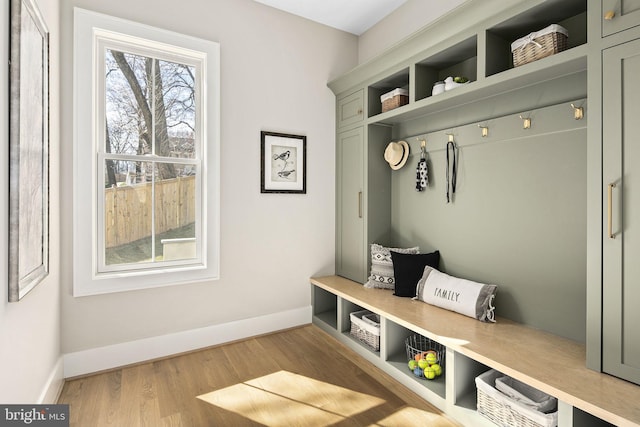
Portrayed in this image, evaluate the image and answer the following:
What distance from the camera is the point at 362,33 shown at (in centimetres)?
→ 354

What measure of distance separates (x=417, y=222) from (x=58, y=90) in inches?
110

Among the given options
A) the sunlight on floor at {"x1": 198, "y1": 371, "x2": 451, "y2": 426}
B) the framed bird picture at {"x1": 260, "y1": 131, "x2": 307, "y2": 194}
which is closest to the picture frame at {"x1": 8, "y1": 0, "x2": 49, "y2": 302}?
the sunlight on floor at {"x1": 198, "y1": 371, "x2": 451, "y2": 426}

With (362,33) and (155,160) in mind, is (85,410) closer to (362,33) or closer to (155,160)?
(155,160)

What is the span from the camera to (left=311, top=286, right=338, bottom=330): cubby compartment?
3.27 metres

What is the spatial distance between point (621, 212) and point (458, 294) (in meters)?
1.06

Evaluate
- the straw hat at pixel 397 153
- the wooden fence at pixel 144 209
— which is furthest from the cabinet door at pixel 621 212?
the wooden fence at pixel 144 209

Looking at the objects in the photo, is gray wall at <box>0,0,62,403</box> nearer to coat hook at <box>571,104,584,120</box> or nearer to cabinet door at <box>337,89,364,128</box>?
cabinet door at <box>337,89,364,128</box>

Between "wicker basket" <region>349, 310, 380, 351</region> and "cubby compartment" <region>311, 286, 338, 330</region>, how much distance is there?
436mm

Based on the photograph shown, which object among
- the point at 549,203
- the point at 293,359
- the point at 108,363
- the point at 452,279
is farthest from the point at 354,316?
the point at 108,363

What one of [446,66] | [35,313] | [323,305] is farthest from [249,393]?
[446,66]

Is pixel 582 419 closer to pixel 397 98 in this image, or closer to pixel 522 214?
pixel 522 214

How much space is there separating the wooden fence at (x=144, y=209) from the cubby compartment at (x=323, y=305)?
1.39 m

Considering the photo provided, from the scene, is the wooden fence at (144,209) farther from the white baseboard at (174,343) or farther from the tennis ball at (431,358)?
the tennis ball at (431,358)

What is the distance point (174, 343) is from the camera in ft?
8.75
